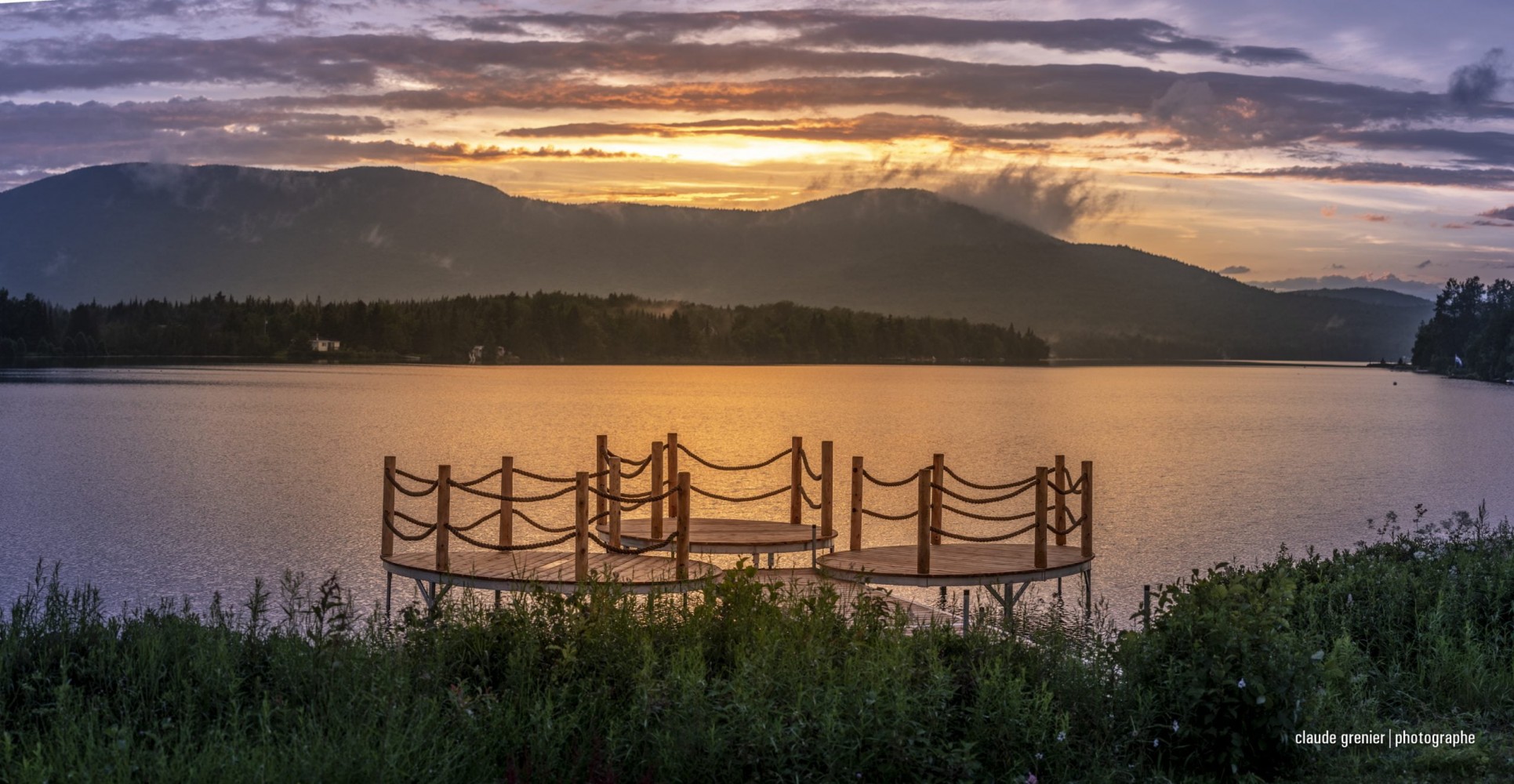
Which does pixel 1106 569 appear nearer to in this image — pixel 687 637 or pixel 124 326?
pixel 687 637

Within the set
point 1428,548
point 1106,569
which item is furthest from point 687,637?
point 1106,569

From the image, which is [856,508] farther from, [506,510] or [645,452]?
[645,452]

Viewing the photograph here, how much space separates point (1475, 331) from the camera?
179 m

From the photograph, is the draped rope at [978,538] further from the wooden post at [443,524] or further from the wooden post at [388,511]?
the wooden post at [388,511]

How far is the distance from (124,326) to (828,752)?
209225mm

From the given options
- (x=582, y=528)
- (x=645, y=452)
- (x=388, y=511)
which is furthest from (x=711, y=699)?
(x=645, y=452)

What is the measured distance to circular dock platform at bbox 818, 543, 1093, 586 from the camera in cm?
1491

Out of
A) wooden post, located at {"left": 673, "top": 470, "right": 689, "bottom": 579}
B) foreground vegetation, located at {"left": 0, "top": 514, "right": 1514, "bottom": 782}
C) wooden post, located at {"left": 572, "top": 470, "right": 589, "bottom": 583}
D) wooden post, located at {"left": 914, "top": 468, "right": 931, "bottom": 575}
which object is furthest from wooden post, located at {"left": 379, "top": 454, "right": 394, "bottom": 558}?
wooden post, located at {"left": 914, "top": 468, "right": 931, "bottom": 575}

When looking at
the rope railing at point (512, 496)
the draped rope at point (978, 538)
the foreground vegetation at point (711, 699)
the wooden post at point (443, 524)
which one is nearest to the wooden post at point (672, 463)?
the rope railing at point (512, 496)

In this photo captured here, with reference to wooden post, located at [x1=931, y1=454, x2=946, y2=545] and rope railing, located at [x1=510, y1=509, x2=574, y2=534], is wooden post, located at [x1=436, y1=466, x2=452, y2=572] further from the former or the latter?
wooden post, located at [x1=931, y1=454, x2=946, y2=545]

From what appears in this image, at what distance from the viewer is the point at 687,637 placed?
9.47 m

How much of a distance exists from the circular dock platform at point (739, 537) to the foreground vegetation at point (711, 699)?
7.23 meters

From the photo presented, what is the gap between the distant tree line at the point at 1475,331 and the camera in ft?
494

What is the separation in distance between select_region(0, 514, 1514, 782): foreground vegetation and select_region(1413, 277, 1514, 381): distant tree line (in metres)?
156
